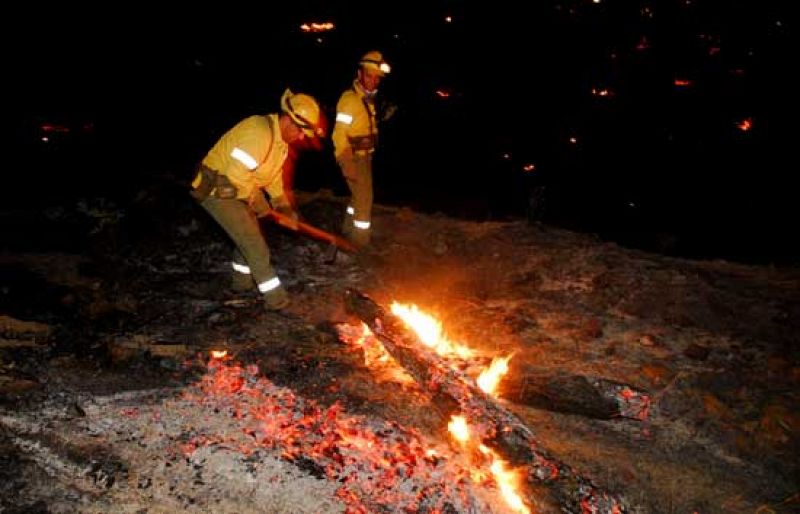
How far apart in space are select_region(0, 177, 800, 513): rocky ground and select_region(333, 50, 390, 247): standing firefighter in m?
0.61

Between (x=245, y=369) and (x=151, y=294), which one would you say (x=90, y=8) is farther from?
(x=245, y=369)

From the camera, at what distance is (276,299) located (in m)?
5.68

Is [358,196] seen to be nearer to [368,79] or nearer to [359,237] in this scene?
[359,237]

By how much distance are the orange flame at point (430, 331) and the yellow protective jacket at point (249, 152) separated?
1815 mm

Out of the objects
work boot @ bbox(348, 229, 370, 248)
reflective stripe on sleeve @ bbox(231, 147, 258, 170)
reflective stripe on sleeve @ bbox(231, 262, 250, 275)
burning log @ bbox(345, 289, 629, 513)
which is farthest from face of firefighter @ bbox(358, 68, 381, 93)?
burning log @ bbox(345, 289, 629, 513)

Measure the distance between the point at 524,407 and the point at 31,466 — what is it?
3.30m

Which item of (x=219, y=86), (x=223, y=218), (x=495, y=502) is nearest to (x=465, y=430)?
(x=495, y=502)

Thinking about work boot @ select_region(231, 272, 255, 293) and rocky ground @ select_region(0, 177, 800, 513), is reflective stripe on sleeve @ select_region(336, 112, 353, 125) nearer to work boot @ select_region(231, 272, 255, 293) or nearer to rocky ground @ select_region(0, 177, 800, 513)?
rocky ground @ select_region(0, 177, 800, 513)

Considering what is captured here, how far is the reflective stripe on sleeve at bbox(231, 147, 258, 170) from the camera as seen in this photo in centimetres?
498

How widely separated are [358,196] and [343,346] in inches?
101

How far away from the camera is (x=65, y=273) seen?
6281 mm

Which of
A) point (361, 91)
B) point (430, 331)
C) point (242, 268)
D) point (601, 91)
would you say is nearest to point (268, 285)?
point (242, 268)

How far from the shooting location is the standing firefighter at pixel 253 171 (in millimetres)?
4988

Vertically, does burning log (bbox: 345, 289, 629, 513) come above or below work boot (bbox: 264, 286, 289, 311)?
above
